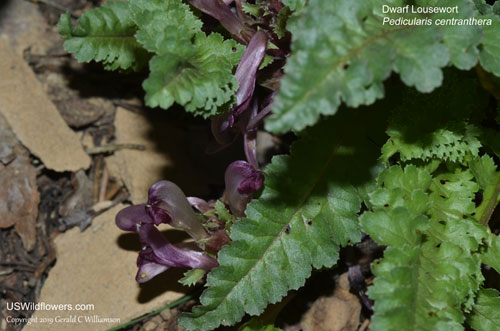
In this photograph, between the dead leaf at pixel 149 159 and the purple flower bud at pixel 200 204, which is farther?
the dead leaf at pixel 149 159

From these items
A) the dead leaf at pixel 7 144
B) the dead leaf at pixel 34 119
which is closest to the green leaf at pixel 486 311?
the dead leaf at pixel 34 119

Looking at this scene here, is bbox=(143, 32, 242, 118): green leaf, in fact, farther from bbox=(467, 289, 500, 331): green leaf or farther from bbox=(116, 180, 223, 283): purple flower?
bbox=(467, 289, 500, 331): green leaf

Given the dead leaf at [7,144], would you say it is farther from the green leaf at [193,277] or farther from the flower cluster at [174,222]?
the green leaf at [193,277]

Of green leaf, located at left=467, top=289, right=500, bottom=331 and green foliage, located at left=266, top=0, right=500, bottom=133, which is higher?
green foliage, located at left=266, top=0, right=500, bottom=133

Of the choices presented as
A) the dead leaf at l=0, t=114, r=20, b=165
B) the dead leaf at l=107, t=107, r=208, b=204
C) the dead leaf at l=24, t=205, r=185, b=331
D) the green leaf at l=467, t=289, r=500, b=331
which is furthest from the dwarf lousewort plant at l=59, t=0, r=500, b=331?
the dead leaf at l=0, t=114, r=20, b=165

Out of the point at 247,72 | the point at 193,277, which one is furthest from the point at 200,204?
the point at 247,72

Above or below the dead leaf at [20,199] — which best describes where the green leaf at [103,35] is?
above

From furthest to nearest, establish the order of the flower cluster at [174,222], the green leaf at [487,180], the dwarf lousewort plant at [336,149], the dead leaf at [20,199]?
the dead leaf at [20,199] → the flower cluster at [174,222] → the green leaf at [487,180] → the dwarf lousewort plant at [336,149]

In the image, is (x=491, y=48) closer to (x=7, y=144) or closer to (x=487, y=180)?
(x=487, y=180)
